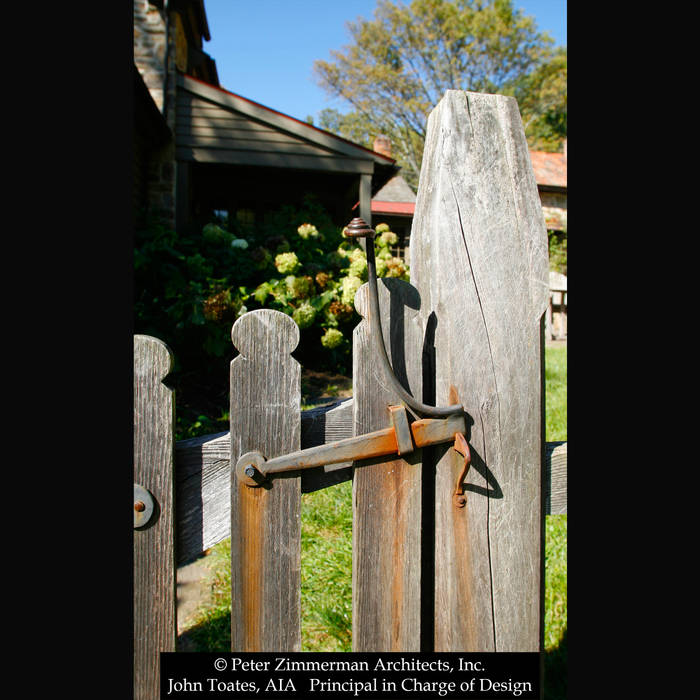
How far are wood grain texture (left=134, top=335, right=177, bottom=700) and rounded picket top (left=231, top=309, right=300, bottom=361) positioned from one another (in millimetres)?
134

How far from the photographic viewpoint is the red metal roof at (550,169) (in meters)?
21.1

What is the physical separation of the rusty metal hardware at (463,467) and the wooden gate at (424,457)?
0.06ft

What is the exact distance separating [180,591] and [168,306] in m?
2.62

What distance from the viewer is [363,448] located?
0.95 m

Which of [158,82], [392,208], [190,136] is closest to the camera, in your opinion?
[158,82]

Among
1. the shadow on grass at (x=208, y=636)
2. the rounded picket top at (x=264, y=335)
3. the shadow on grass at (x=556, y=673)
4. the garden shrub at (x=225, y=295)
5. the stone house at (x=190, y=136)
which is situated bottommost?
the shadow on grass at (x=556, y=673)

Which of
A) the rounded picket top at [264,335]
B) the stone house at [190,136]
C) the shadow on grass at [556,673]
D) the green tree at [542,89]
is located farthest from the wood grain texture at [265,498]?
the green tree at [542,89]

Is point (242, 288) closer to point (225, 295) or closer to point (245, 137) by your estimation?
point (225, 295)

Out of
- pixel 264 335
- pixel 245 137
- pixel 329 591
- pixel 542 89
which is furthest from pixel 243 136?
pixel 542 89

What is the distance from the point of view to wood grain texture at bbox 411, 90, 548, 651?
3.30 feet

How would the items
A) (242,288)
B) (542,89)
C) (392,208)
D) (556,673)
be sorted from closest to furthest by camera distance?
(556,673) < (242,288) < (392,208) < (542,89)

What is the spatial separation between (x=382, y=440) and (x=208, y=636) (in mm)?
1419

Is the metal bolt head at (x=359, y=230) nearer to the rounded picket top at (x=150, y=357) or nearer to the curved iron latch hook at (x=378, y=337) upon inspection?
the curved iron latch hook at (x=378, y=337)

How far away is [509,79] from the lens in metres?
21.3
